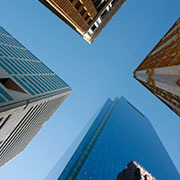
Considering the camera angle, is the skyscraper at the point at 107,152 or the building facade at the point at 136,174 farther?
the skyscraper at the point at 107,152

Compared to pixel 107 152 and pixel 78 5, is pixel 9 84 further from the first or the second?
pixel 107 152

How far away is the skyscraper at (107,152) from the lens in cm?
6341

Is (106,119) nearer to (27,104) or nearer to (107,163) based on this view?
(107,163)

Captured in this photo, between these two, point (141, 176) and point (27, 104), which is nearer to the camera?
point (27, 104)

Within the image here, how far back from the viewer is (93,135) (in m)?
98.6

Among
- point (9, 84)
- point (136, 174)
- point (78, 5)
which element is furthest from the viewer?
point (136, 174)

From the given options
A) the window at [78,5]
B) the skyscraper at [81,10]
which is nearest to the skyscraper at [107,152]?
the skyscraper at [81,10]

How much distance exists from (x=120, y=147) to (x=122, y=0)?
88.2m

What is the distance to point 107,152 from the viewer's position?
87.0m

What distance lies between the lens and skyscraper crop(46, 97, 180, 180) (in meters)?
63.4

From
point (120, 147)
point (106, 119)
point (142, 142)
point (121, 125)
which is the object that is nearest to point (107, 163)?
point (120, 147)

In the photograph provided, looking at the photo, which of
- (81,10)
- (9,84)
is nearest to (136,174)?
(9,84)

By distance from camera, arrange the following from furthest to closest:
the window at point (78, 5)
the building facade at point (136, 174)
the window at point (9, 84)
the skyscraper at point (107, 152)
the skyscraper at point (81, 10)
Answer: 1. the skyscraper at point (107, 152)
2. the building facade at point (136, 174)
3. the window at point (9, 84)
4. the window at point (78, 5)
5. the skyscraper at point (81, 10)

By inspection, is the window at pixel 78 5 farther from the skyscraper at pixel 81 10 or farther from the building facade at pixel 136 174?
the building facade at pixel 136 174
